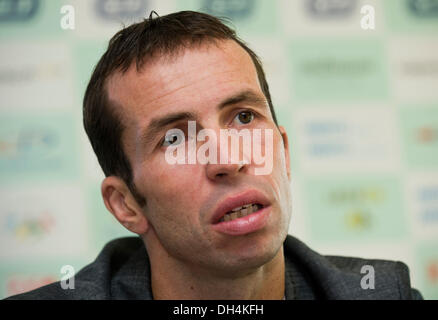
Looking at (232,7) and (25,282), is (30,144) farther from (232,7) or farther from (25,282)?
(232,7)

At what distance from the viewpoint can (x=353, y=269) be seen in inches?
60.9

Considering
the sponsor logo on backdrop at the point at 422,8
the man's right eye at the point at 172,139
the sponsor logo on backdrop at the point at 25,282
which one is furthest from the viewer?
the sponsor logo on backdrop at the point at 422,8

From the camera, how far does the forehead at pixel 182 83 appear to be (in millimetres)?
1231

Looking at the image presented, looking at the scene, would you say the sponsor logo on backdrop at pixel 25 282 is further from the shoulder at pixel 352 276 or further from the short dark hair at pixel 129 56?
the shoulder at pixel 352 276

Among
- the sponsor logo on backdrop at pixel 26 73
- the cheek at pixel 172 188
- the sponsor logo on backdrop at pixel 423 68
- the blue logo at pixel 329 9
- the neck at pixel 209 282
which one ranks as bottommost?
the neck at pixel 209 282

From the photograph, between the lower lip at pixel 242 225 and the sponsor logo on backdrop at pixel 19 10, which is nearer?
the lower lip at pixel 242 225

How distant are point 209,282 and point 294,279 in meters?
0.34

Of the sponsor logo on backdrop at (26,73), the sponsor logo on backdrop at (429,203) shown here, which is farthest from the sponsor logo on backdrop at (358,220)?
the sponsor logo on backdrop at (26,73)

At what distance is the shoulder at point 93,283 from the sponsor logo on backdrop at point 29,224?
678mm

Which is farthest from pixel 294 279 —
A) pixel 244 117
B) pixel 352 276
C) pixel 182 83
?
pixel 182 83

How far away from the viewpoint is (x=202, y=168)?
3.93 ft

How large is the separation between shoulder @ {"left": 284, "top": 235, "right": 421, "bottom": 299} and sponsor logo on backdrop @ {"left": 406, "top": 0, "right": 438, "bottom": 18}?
4.54 feet

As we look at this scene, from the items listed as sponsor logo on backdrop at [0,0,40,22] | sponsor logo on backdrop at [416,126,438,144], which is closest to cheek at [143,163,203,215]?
sponsor logo on backdrop at [0,0,40,22]
